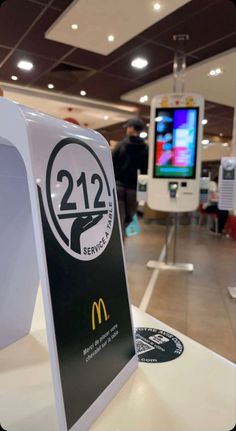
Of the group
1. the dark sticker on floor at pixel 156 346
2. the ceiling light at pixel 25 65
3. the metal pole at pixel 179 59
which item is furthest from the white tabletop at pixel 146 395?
the ceiling light at pixel 25 65

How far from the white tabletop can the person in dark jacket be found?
315cm

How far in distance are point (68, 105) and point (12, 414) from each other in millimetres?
7229

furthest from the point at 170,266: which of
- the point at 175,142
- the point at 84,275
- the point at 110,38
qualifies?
the point at 84,275

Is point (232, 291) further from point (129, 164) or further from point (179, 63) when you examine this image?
point (179, 63)

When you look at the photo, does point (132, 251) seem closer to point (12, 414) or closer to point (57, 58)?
point (57, 58)

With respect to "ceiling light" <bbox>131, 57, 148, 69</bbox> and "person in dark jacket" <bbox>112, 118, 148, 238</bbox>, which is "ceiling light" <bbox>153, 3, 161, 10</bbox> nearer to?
"person in dark jacket" <bbox>112, 118, 148, 238</bbox>

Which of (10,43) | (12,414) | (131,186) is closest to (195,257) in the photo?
(131,186)

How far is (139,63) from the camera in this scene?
499cm

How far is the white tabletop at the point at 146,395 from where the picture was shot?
694 millimetres

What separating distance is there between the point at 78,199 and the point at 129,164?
3402 mm

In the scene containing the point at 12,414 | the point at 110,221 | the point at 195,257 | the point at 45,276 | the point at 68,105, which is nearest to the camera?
the point at 45,276

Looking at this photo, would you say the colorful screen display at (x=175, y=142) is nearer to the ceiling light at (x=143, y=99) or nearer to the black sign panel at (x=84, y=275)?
the ceiling light at (x=143, y=99)

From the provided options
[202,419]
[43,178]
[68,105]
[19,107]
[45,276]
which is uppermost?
[68,105]

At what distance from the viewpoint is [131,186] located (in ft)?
13.7
